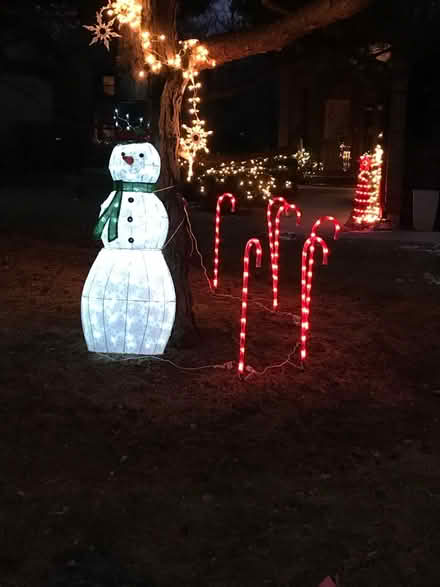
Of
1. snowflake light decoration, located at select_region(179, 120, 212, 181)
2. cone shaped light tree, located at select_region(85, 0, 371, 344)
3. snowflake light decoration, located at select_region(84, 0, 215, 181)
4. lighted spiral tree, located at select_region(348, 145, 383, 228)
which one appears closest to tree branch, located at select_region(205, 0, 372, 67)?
cone shaped light tree, located at select_region(85, 0, 371, 344)

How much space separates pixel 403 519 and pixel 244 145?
35641 mm

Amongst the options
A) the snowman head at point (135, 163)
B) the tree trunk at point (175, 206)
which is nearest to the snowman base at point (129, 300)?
the tree trunk at point (175, 206)

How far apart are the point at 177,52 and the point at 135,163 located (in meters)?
1.16

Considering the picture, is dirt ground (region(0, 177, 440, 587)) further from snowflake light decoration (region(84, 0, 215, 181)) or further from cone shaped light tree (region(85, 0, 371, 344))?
snowflake light decoration (region(84, 0, 215, 181))

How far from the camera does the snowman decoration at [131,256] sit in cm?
619

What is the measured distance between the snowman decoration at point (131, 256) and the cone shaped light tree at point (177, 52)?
0.46 m

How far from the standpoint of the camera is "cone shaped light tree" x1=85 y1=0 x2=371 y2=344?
662 centimetres

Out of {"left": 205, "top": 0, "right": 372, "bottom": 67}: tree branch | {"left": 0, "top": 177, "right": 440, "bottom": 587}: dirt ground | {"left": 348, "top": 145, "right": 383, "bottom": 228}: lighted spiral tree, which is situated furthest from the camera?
{"left": 348, "top": 145, "right": 383, "bottom": 228}: lighted spiral tree

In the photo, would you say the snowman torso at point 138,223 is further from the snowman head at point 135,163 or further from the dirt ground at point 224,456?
the dirt ground at point 224,456

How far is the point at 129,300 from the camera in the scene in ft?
20.4

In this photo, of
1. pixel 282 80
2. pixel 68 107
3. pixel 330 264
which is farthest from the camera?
pixel 68 107

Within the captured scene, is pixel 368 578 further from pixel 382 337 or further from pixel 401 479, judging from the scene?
pixel 382 337

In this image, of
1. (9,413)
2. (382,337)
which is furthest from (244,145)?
(9,413)

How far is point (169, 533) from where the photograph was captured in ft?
12.4
